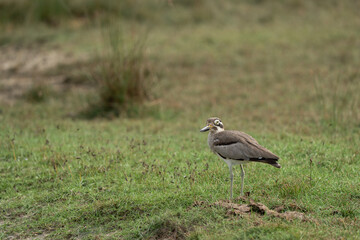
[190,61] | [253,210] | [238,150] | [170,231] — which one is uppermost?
[190,61]

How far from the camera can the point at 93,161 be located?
6785 millimetres

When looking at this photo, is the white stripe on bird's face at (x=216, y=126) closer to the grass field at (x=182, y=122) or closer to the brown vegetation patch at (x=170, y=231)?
the grass field at (x=182, y=122)

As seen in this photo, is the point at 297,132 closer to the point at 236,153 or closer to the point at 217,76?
the point at 236,153

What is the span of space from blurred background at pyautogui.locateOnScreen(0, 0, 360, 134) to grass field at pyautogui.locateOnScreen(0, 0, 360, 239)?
47 millimetres

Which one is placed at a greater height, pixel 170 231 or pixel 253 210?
pixel 253 210

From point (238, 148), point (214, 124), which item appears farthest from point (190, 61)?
point (238, 148)

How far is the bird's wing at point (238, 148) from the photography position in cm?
516

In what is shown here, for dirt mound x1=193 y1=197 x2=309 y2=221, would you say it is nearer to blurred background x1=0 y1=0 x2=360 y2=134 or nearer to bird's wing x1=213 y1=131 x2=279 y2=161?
bird's wing x1=213 y1=131 x2=279 y2=161

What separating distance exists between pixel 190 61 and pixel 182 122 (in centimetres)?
367

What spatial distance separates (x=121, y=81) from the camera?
941 centimetres

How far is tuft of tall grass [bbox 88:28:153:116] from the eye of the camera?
934cm

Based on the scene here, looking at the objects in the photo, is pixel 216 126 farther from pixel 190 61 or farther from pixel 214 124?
pixel 190 61

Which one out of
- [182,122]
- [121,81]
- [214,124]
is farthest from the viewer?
[121,81]

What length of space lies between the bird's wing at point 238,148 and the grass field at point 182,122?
20.9 inches
